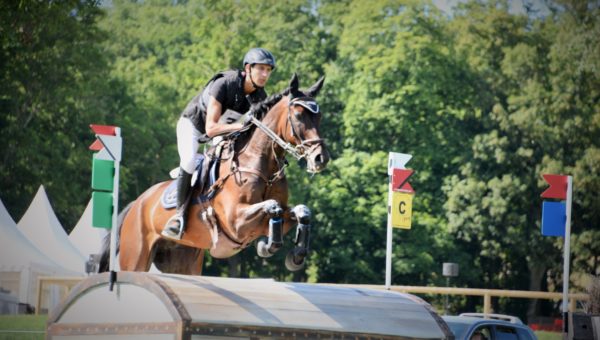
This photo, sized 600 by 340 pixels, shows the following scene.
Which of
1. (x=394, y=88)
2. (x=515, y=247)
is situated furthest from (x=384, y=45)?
(x=515, y=247)

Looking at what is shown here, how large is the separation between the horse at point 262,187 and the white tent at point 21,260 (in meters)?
12.0

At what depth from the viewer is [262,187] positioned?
9.59 m

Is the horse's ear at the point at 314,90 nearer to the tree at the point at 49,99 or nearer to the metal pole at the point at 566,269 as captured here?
the metal pole at the point at 566,269

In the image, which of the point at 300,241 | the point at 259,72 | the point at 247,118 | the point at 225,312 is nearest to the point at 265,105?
the point at 247,118

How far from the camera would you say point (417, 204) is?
33.9m

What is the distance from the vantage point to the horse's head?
9094 millimetres

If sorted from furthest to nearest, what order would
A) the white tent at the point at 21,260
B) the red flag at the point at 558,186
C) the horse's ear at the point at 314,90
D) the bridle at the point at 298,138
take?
1. the white tent at the point at 21,260
2. the red flag at the point at 558,186
3. the horse's ear at the point at 314,90
4. the bridle at the point at 298,138

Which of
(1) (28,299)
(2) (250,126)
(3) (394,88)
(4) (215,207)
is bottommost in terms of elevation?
(1) (28,299)

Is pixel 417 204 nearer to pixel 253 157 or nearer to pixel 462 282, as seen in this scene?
pixel 462 282

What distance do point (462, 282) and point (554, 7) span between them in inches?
426

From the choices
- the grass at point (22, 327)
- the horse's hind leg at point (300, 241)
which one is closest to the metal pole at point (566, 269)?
the horse's hind leg at point (300, 241)

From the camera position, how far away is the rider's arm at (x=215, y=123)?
980 cm

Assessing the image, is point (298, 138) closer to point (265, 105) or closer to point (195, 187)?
point (265, 105)

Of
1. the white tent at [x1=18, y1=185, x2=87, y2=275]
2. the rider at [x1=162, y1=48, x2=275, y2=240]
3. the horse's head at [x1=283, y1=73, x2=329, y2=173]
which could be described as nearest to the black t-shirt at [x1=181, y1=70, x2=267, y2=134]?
the rider at [x1=162, y1=48, x2=275, y2=240]
